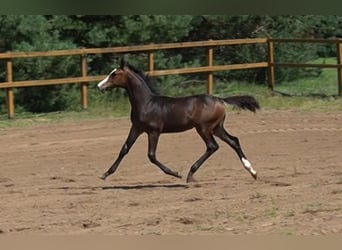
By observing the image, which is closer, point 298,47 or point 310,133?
point 310,133

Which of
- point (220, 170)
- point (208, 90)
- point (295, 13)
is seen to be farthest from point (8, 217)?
point (208, 90)

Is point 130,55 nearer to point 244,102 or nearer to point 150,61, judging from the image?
point 150,61

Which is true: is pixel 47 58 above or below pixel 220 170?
above

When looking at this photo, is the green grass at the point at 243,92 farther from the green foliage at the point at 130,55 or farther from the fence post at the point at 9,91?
the fence post at the point at 9,91

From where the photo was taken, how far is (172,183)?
9383 millimetres

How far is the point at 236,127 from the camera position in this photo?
1503 centimetres

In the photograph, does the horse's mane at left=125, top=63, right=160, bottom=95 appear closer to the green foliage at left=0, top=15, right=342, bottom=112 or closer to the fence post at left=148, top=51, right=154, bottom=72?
the green foliage at left=0, top=15, right=342, bottom=112

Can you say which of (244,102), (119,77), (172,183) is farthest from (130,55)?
(244,102)

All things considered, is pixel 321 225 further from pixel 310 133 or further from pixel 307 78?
pixel 307 78

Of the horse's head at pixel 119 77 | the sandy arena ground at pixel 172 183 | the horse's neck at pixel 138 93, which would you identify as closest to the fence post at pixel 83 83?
the sandy arena ground at pixel 172 183

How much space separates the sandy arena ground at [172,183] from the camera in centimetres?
639

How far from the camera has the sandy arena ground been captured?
6.39m

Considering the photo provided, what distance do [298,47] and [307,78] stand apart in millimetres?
1680

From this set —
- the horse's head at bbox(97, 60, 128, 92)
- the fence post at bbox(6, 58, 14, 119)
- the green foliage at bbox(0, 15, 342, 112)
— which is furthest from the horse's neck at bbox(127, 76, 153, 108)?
the fence post at bbox(6, 58, 14, 119)
